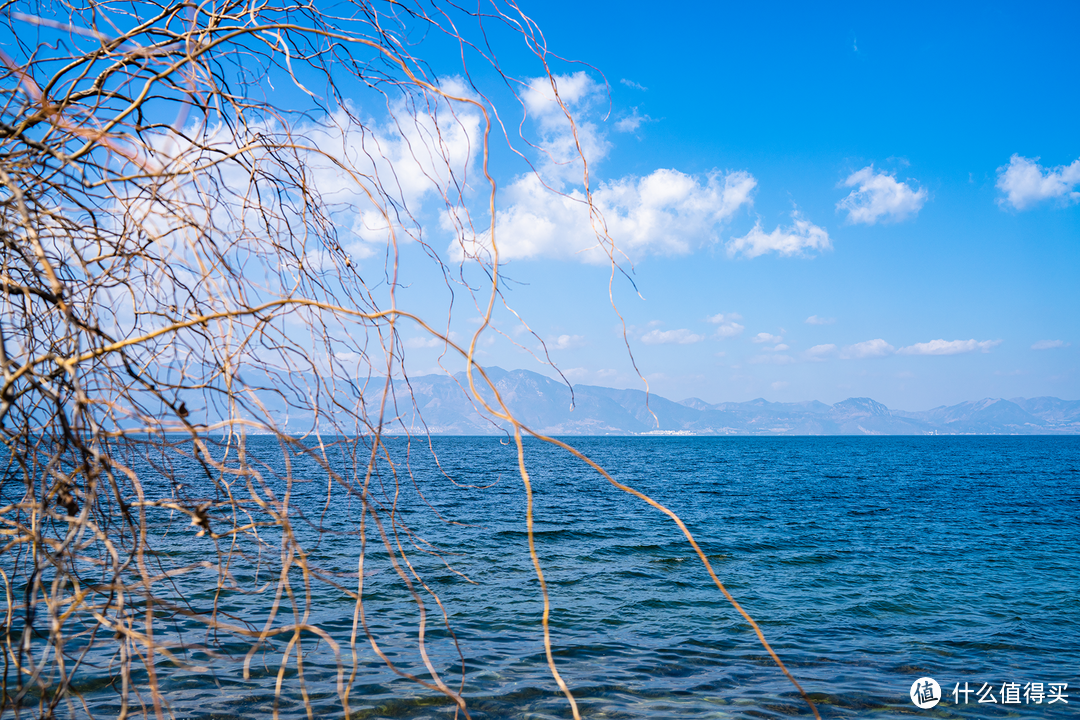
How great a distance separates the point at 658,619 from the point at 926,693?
3.37 metres

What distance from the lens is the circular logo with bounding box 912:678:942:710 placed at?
647cm

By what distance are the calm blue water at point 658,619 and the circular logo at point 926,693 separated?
4.2 inches

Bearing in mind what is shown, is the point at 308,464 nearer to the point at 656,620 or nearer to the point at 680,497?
the point at 680,497

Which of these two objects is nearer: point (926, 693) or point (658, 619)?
point (926, 693)

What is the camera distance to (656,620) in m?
9.07

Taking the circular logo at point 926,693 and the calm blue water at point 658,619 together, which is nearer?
the calm blue water at point 658,619

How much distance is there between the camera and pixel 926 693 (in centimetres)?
672

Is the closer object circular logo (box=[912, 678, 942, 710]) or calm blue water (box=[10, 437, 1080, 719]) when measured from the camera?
calm blue water (box=[10, 437, 1080, 719])

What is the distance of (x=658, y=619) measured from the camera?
9125mm

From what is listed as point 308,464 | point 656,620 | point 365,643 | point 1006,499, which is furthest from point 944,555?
point 308,464

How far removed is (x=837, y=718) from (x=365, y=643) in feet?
16.6

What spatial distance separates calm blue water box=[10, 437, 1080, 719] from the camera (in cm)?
618

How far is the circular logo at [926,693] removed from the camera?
647 cm

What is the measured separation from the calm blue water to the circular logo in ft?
0.35
